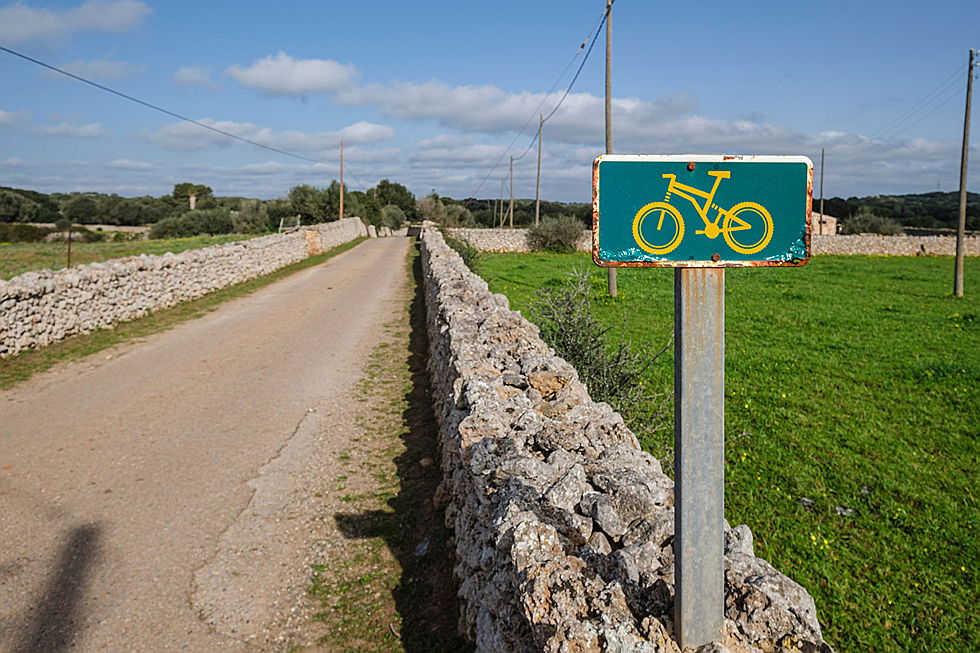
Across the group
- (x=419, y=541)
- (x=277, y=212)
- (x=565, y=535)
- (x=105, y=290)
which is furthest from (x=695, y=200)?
(x=277, y=212)

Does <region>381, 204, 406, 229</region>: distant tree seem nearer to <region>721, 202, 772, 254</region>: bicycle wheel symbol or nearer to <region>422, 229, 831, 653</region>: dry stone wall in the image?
<region>422, 229, 831, 653</region>: dry stone wall

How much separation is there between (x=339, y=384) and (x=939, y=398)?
750cm

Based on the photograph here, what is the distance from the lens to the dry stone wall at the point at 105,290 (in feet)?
34.0

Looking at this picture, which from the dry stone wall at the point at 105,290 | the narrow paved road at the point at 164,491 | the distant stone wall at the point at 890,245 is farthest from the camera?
the distant stone wall at the point at 890,245

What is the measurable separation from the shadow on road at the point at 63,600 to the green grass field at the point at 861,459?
13.5 ft

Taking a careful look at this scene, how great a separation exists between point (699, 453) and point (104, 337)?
11.8m

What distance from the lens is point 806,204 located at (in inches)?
85.0

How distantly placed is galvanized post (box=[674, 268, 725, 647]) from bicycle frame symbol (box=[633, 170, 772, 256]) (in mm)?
123

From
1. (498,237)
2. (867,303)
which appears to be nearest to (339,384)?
(867,303)

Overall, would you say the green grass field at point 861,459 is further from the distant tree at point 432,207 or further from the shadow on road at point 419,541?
the distant tree at point 432,207

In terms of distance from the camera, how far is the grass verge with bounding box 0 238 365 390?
9.52 m

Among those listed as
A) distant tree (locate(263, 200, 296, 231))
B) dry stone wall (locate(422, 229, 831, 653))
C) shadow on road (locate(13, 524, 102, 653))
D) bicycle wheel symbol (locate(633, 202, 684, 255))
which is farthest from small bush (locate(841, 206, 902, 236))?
bicycle wheel symbol (locate(633, 202, 684, 255))

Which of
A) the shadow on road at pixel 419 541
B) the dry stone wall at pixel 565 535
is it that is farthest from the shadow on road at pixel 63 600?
the dry stone wall at pixel 565 535

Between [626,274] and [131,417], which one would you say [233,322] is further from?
[626,274]
